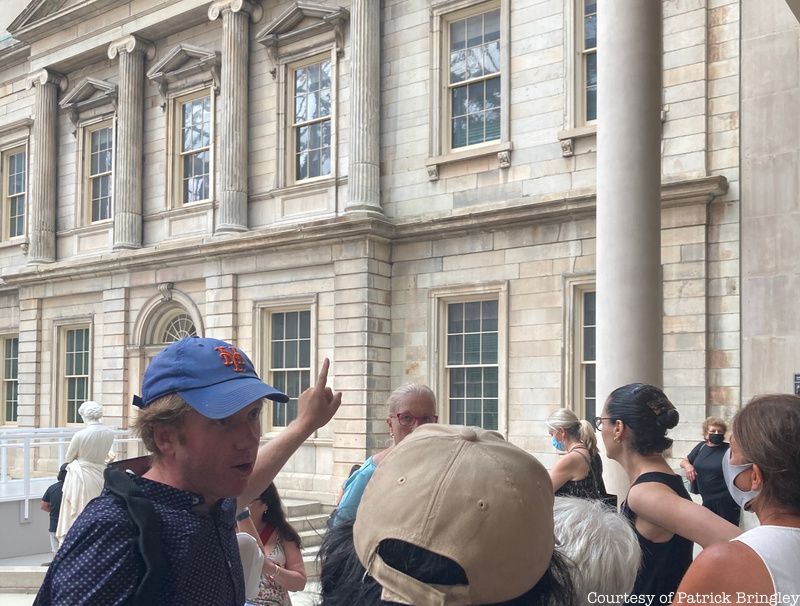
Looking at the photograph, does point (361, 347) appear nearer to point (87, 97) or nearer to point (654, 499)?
point (87, 97)

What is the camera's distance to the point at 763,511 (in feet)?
7.14

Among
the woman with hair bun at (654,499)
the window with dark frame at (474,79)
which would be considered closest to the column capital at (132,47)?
the window with dark frame at (474,79)

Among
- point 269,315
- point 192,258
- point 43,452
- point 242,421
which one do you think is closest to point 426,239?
point 269,315

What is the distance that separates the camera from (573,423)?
20.4 ft

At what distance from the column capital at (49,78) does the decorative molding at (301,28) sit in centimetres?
683

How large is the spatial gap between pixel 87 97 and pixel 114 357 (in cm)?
637

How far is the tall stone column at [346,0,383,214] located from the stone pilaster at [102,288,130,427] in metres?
6.89

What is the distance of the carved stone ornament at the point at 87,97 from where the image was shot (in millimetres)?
20859

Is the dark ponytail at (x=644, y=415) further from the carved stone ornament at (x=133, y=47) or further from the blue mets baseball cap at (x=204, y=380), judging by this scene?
the carved stone ornament at (x=133, y=47)

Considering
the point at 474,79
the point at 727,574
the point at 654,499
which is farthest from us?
the point at 474,79

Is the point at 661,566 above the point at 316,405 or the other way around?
the other way around

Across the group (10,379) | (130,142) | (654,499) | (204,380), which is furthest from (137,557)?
(10,379)

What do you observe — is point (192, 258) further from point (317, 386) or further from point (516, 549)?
point (516, 549)

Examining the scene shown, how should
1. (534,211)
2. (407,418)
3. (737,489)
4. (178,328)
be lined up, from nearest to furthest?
(737,489) < (407,418) < (534,211) < (178,328)
